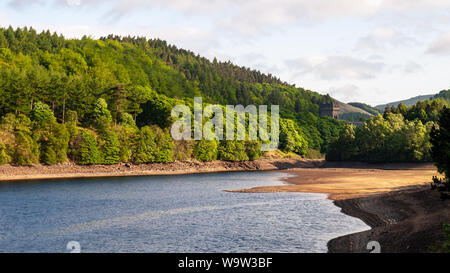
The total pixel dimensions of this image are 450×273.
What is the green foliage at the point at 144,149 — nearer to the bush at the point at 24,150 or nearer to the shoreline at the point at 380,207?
the shoreline at the point at 380,207

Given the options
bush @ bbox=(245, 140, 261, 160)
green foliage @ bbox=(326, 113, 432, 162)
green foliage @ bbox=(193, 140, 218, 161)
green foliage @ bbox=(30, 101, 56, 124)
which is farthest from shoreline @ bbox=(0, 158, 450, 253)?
green foliage @ bbox=(326, 113, 432, 162)

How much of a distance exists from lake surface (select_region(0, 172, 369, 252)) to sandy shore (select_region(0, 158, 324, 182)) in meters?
35.8

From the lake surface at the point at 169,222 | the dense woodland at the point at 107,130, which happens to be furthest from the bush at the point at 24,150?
the lake surface at the point at 169,222

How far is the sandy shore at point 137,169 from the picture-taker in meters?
111

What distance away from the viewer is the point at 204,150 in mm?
168000

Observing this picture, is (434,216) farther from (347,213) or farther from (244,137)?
(244,137)

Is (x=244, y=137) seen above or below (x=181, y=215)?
above

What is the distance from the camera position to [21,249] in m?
36.7

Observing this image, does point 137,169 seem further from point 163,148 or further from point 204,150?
point 204,150

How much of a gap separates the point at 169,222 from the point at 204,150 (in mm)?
118002

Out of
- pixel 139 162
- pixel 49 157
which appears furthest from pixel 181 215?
pixel 139 162

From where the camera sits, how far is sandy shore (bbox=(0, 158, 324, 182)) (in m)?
111

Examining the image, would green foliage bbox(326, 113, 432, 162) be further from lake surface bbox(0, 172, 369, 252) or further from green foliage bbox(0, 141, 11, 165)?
green foliage bbox(0, 141, 11, 165)
